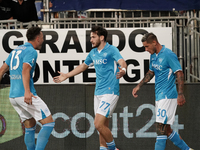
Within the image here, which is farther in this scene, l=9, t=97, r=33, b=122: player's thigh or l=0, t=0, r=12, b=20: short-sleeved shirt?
l=0, t=0, r=12, b=20: short-sleeved shirt

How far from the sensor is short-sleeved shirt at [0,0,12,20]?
11.1m

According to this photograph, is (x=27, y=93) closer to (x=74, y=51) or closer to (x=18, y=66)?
(x=18, y=66)

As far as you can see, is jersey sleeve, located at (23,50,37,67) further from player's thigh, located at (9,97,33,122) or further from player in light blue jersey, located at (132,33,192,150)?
player in light blue jersey, located at (132,33,192,150)

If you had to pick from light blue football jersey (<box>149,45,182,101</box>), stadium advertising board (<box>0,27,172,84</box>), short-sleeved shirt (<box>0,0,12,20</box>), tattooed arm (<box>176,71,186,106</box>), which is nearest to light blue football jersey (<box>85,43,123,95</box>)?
light blue football jersey (<box>149,45,182,101</box>)

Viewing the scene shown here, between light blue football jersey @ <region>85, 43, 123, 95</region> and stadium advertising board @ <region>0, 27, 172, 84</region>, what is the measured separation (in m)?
1.72

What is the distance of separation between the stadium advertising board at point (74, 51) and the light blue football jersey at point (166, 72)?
203cm

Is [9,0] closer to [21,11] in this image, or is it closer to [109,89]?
[21,11]

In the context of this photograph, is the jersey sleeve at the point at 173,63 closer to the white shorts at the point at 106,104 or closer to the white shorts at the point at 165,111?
the white shorts at the point at 165,111

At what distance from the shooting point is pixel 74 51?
31.0 ft

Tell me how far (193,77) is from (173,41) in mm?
1015

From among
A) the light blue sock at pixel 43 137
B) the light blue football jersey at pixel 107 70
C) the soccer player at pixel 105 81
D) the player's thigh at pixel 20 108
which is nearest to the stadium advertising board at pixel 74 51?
the soccer player at pixel 105 81

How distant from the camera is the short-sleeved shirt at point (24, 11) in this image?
36.3 feet

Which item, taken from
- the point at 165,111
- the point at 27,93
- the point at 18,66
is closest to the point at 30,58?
the point at 18,66

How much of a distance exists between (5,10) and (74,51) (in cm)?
304
